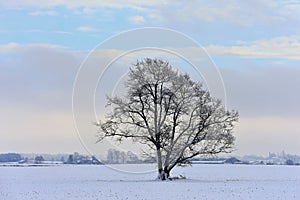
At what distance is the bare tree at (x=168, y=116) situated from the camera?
42875mm

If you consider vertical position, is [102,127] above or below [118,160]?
above

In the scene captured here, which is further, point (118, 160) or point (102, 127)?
point (102, 127)

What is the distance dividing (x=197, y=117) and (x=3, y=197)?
65.3ft

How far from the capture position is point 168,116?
43750 mm

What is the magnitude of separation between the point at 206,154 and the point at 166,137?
346 centimetres

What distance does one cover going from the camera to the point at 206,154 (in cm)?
4369

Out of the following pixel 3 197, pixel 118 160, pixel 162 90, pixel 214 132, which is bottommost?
pixel 3 197

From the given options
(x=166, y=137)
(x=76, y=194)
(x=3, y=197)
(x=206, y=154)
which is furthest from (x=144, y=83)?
(x=3, y=197)

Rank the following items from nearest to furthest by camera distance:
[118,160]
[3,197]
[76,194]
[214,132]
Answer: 1. [3,197]
2. [76,194]
3. [118,160]
4. [214,132]

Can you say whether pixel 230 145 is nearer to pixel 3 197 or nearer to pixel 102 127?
pixel 102 127

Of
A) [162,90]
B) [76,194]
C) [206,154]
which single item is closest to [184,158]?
[206,154]

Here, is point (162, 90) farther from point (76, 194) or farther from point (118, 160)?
point (76, 194)

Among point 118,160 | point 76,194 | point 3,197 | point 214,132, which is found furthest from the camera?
point 214,132

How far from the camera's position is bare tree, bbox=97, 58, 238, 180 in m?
42.9
